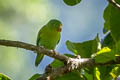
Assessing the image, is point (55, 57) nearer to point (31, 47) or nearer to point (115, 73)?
point (31, 47)

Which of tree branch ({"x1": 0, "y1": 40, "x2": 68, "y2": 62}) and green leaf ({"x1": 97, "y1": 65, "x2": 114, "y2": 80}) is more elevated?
tree branch ({"x1": 0, "y1": 40, "x2": 68, "y2": 62})

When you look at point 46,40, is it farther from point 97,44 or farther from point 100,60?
point 100,60

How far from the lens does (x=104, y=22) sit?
9.98 ft

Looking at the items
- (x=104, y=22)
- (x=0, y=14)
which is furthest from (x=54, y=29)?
(x=0, y=14)

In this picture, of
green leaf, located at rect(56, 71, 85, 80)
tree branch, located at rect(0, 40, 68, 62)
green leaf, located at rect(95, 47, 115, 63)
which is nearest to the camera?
tree branch, located at rect(0, 40, 68, 62)

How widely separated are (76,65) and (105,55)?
0.21 meters

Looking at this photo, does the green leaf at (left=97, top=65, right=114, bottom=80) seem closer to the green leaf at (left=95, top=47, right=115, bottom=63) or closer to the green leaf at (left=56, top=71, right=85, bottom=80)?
the green leaf at (left=56, top=71, right=85, bottom=80)

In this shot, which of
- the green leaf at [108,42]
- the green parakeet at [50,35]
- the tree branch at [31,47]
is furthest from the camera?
the green parakeet at [50,35]

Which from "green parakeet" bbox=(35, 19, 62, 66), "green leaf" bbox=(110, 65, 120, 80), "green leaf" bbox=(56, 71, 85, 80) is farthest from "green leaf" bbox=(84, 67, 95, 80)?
"green parakeet" bbox=(35, 19, 62, 66)

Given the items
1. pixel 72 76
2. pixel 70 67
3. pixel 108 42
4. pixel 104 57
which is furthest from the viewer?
pixel 108 42

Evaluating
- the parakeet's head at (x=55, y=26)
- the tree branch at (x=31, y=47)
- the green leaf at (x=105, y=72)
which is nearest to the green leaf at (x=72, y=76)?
the green leaf at (x=105, y=72)

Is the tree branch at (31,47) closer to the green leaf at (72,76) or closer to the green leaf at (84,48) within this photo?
the green leaf at (72,76)

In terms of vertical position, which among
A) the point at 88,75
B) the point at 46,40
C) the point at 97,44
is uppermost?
the point at 97,44

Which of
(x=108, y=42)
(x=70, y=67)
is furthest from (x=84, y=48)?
(x=70, y=67)
